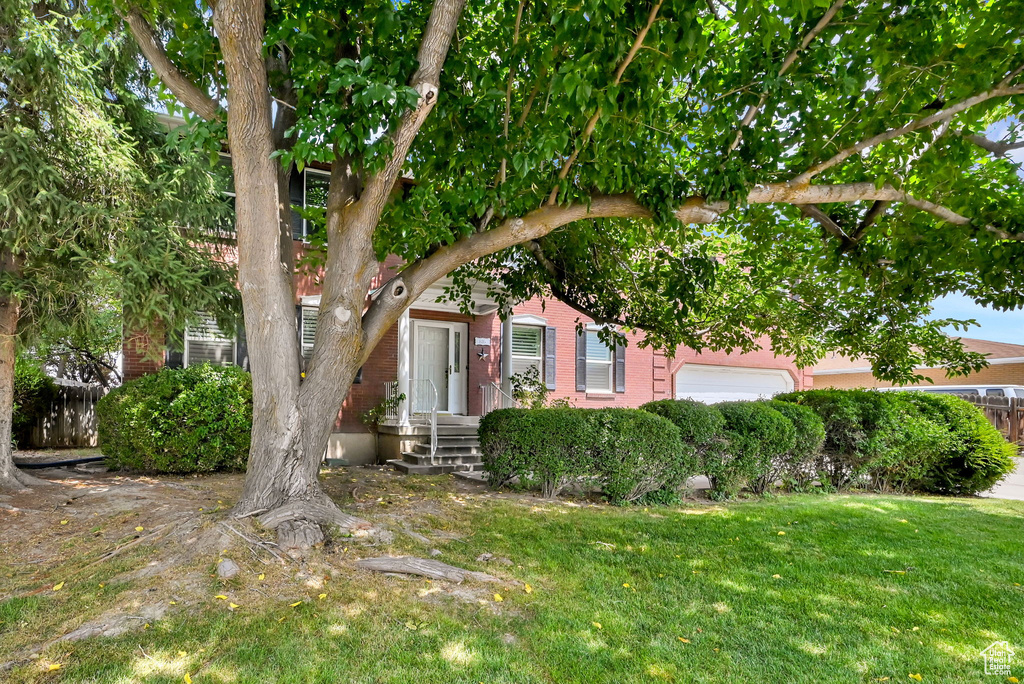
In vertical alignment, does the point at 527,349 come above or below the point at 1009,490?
above

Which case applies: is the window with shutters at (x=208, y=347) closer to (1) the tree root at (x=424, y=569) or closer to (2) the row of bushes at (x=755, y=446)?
(2) the row of bushes at (x=755, y=446)

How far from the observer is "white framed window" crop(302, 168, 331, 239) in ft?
39.2

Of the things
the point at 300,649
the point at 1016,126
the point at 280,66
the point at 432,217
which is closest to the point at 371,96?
the point at 432,217

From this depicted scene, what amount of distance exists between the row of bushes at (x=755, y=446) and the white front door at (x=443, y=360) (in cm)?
483

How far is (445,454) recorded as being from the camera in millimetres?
10750

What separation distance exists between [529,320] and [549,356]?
1.03m

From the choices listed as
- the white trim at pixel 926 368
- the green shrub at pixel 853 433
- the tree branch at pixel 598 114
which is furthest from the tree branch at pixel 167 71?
the white trim at pixel 926 368

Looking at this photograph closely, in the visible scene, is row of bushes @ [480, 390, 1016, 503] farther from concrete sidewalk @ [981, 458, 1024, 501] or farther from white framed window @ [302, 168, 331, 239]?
white framed window @ [302, 168, 331, 239]

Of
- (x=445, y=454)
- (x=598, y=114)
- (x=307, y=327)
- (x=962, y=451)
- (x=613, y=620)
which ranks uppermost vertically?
(x=598, y=114)

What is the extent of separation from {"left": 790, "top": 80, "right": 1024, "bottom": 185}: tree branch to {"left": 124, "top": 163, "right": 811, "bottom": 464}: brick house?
5646 mm

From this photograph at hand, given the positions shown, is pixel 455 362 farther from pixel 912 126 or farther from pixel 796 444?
pixel 912 126

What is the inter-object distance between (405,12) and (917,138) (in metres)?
5.48

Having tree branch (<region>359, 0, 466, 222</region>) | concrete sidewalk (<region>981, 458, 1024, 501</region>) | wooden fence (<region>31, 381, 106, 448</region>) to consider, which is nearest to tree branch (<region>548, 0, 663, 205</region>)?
tree branch (<region>359, 0, 466, 222</region>)

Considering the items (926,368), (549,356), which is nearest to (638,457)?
(549,356)
